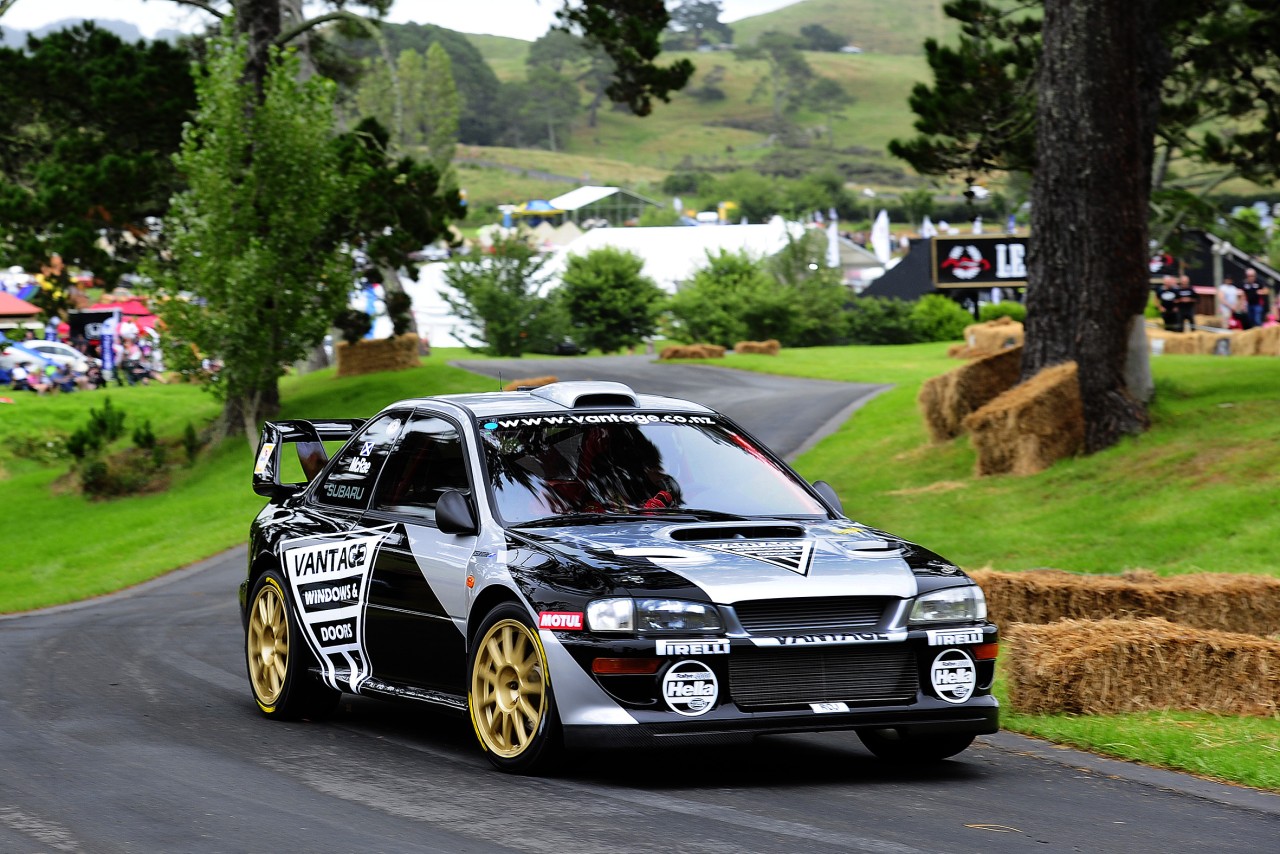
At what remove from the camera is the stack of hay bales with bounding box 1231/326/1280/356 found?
34562 millimetres

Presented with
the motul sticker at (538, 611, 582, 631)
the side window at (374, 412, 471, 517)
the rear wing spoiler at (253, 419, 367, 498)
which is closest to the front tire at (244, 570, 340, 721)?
the rear wing spoiler at (253, 419, 367, 498)

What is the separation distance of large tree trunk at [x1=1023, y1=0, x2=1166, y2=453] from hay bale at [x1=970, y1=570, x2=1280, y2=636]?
1055 cm

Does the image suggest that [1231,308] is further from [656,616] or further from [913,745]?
[656,616]

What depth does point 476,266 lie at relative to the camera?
207 ft

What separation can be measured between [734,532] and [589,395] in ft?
4.57

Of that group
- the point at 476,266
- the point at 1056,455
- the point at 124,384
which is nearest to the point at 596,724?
the point at 1056,455

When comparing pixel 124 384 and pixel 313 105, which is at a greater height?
pixel 313 105

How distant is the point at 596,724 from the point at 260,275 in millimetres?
26844

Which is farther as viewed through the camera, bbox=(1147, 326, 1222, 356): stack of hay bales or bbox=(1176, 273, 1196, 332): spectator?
bbox=(1176, 273, 1196, 332): spectator

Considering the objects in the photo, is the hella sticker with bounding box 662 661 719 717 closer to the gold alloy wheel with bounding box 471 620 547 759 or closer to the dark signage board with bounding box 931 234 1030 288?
the gold alloy wheel with bounding box 471 620 547 759

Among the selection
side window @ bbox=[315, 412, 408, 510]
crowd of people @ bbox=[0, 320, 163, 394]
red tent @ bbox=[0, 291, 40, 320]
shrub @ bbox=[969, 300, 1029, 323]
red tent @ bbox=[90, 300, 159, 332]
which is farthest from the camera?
red tent @ bbox=[90, 300, 159, 332]

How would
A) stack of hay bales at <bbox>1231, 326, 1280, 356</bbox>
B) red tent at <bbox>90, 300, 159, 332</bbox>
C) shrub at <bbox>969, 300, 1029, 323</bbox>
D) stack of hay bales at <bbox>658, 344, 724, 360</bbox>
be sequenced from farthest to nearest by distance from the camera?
red tent at <bbox>90, 300, 159, 332</bbox>
shrub at <bbox>969, 300, 1029, 323</bbox>
stack of hay bales at <bbox>658, 344, 724, 360</bbox>
stack of hay bales at <bbox>1231, 326, 1280, 356</bbox>

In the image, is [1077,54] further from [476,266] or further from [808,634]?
[476,266]

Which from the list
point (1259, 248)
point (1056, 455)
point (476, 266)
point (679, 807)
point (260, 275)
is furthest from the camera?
point (476, 266)
